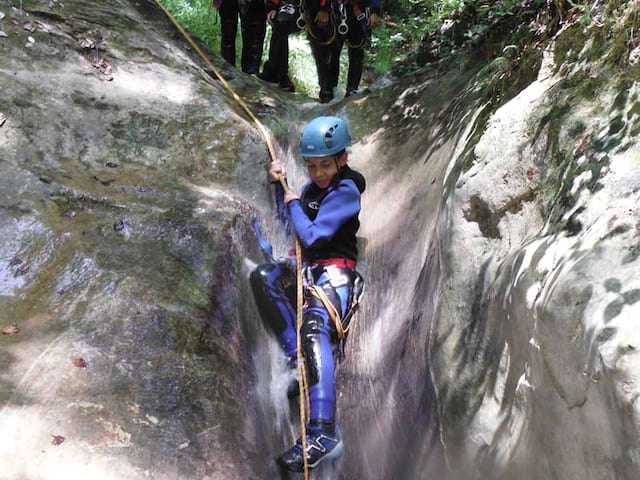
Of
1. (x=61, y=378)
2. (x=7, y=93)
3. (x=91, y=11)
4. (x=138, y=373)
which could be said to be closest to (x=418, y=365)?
(x=138, y=373)

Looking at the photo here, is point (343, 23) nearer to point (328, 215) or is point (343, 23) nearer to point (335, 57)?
point (335, 57)

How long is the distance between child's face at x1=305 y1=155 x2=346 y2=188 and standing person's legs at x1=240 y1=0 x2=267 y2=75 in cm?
422

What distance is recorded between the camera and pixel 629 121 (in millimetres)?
3117

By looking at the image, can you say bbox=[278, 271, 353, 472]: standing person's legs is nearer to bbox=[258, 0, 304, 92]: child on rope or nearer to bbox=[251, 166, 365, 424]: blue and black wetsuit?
bbox=[251, 166, 365, 424]: blue and black wetsuit

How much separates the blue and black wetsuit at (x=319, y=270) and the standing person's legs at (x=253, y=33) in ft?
13.6

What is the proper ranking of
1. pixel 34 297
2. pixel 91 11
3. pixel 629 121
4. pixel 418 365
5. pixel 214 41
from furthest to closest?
pixel 214 41
pixel 91 11
pixel 418 365
pixel 34 297
pixel 629 121

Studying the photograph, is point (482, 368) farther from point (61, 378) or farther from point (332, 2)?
point (332, 2)

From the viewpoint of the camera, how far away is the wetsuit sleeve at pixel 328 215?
470 cm

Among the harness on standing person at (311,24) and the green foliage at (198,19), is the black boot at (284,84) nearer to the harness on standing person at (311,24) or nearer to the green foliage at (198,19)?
the harness on standing person at (311,24)

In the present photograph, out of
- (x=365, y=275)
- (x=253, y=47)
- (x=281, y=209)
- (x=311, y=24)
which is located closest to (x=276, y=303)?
(x=365, y=275)

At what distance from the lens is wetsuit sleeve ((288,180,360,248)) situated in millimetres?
4695

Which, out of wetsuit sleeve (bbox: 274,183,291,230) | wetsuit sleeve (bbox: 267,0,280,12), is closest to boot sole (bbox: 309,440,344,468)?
wetsuit sleeve (bbox: 274,183,291,230)

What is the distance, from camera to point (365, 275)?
568cm

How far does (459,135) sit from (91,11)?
4.86m
